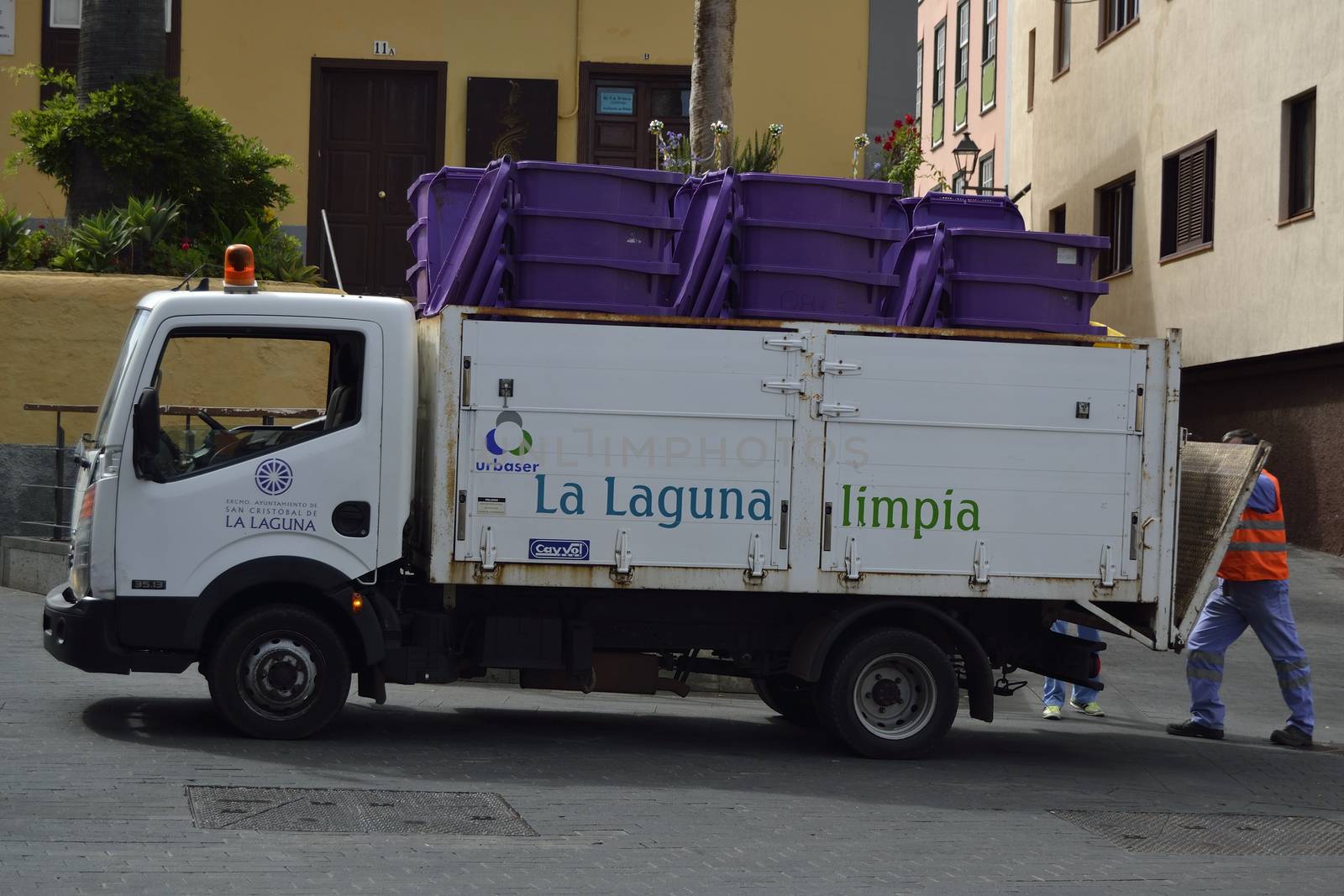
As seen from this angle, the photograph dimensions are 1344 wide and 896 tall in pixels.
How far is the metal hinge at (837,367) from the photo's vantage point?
8.51 metres

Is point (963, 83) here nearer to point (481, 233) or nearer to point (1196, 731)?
point (1196, 731)

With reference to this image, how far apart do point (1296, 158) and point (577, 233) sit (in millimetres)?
13512

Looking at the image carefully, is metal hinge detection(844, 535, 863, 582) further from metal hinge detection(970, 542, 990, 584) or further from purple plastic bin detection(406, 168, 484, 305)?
purple plastic bin detection(406, 168, 484, 305)

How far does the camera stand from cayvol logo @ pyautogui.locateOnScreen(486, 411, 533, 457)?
8320 mm

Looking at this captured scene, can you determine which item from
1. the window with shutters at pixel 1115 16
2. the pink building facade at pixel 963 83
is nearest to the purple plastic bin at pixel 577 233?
the window with shutters at pixel 1115 16

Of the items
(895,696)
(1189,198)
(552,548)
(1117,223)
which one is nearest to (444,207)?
(552,548)

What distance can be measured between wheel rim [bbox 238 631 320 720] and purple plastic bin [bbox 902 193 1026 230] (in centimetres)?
404

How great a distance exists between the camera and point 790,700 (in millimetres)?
9844

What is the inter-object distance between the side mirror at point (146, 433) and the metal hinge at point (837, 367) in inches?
125

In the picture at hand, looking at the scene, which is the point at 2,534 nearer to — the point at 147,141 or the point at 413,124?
the point at 147,141

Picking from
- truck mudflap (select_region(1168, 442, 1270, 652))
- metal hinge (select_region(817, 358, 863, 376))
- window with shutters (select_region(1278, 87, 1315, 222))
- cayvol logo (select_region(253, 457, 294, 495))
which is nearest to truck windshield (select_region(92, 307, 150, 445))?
cayvol logo (select_region(253, 457, 294, 495))

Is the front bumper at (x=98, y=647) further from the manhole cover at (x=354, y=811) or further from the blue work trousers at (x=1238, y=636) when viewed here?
the blue work trousers at (x=1238, y=636)

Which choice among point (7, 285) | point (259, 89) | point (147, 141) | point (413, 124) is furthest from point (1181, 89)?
point (7, 285)

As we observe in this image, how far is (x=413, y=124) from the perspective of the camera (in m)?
19.5
